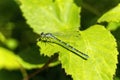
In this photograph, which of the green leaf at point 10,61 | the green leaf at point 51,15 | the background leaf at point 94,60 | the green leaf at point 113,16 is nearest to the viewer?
the background leaf at point 94,60

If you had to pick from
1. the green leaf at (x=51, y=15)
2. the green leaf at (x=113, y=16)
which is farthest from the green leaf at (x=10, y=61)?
the green leaf at (x=113, y=16)

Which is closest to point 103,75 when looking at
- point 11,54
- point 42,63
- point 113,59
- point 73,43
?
point 113,59

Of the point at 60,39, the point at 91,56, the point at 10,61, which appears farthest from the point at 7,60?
the point at 91,56

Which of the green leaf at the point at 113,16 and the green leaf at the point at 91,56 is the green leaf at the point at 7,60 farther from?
the green leaf at the point at 113,16

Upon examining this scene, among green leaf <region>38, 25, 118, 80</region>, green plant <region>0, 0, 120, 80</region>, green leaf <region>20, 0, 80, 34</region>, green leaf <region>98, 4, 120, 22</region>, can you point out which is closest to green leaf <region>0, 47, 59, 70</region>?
green plant <region>0, 0, 120, 80</region>

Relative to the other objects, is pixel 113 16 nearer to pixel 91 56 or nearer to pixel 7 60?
pixel 91 56

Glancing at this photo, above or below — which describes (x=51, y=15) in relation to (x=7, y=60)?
above

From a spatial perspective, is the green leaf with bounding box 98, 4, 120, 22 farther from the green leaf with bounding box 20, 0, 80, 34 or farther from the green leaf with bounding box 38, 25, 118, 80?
the green leaf with bounding box 20, 0, 80, 34

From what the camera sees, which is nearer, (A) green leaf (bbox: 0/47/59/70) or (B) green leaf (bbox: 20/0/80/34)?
(B) green leaf (bbox: 20/0/80/34)
